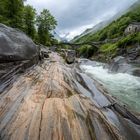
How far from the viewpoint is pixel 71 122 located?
3.65 metres

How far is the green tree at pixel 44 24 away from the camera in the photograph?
4969 centimetres

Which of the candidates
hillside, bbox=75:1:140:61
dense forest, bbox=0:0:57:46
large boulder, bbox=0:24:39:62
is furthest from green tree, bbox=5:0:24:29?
large boulder, bbox=0:24:39:62

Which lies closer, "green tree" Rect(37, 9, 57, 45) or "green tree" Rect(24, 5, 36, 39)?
"green tree" Rect(24, 5, 36, 39)

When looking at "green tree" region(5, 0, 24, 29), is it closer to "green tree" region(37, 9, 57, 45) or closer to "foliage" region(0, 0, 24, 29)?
"foliage" region(0, 0, 24, 29)

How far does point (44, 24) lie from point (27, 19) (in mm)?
10469

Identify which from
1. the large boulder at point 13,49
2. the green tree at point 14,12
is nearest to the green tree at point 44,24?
the green tree at point 14,12

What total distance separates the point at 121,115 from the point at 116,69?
18569 millimetres

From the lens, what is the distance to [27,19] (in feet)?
132

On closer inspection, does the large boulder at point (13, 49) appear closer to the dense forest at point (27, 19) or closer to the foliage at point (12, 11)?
the dense forest at point (27, 19)

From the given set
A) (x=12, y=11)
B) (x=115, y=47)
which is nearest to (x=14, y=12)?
(x=12, y=11)

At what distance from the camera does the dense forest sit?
32.0 meters

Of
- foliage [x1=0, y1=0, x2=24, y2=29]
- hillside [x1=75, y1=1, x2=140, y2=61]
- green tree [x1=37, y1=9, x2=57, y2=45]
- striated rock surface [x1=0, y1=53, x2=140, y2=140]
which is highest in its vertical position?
foliage [x1=0, y1=0, x2=24, y2=29]

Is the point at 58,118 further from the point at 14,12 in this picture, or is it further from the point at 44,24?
the point at 44,24

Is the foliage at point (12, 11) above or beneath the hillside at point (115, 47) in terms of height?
above
